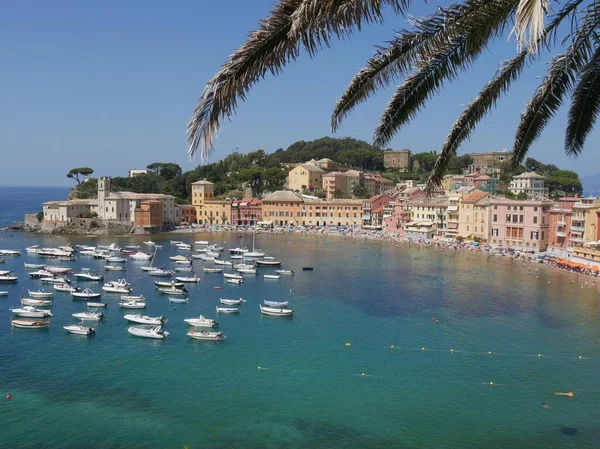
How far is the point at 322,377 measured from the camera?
47.6 feet

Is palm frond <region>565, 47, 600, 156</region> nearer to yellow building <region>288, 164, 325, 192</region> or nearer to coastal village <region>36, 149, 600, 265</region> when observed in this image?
coastal village <region>36, 149, 600, 265</region>

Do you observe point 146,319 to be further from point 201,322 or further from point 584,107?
point 584,107

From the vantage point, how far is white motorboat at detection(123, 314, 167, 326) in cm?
1908

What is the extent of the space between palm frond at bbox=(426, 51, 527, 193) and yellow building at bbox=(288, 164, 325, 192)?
63.8 meters

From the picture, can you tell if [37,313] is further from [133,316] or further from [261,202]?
[261,202]

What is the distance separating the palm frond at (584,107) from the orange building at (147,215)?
50.1 meters

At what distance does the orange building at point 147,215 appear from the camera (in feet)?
173

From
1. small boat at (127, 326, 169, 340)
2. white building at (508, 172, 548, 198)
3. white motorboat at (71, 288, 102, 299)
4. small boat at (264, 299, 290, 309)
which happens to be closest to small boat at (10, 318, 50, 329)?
small boat at (127, 326, 169, 340)

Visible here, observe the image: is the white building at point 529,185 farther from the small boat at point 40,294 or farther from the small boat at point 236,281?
the small boat at point 40,294

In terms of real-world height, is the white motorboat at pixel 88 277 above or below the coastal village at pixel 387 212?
below

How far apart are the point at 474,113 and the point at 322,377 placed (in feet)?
35.0

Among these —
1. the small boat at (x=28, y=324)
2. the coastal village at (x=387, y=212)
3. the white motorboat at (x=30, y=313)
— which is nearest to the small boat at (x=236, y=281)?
the white motorboat at (x=30, y=313)

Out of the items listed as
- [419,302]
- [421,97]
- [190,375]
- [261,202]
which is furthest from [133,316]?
[261,202]

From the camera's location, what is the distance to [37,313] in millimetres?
19844
